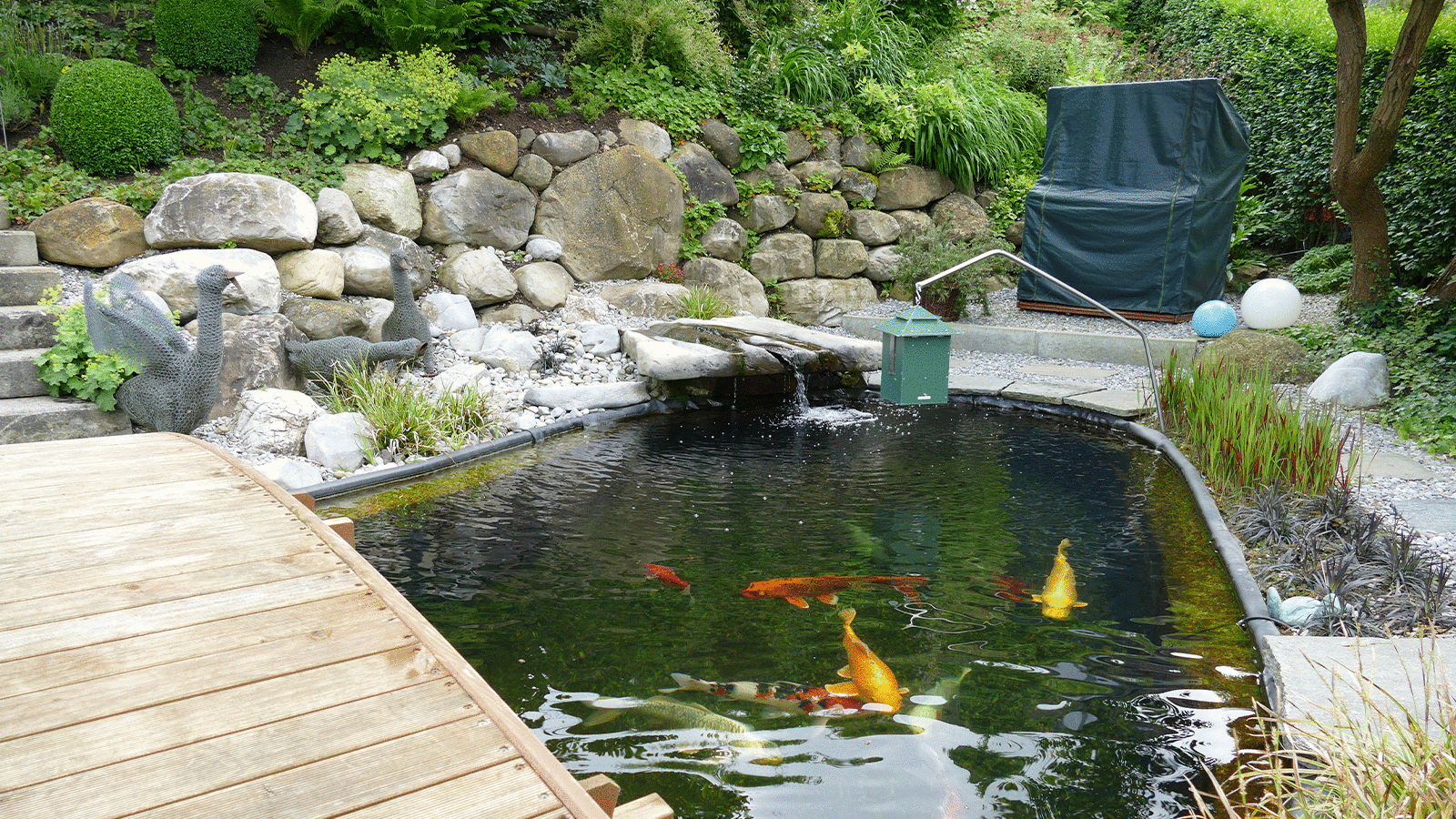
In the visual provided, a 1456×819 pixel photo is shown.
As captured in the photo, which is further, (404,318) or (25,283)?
(404,318)

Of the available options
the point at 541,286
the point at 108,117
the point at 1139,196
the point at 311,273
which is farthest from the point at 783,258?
the point at 108,117

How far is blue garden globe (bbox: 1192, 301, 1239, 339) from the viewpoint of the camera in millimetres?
7227

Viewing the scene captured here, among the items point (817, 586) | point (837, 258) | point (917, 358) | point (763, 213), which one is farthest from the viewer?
point (837, 258)

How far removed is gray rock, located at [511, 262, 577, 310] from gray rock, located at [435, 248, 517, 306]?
21 cm

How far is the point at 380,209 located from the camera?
643 cm

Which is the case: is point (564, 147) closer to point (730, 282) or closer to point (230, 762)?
point (730, 282)

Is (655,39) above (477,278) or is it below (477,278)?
above

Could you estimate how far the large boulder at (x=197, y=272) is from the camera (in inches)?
203

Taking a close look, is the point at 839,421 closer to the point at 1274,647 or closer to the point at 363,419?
the point at 363,419

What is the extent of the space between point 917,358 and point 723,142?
19.6 feet

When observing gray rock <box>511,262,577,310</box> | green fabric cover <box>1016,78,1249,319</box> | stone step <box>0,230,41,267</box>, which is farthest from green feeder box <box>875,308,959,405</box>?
green fabric cover <box>1016,78,1249,319</box>

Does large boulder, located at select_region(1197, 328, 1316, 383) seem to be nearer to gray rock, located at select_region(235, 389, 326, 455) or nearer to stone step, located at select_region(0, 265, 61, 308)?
gray rock, located at select_region(235, 389, 326, 455)

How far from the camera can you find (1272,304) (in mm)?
6953

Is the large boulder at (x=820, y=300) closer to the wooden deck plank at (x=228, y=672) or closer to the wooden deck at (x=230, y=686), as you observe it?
the wooden deck at (x=230, y=686)
